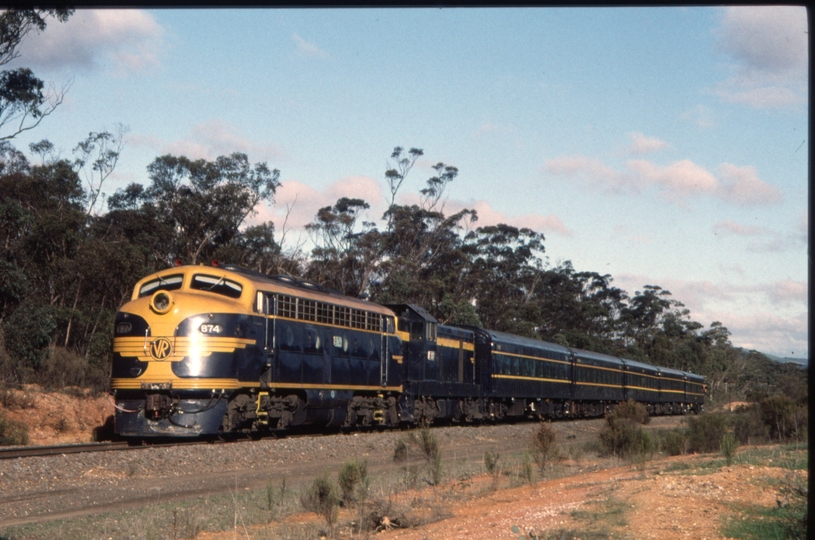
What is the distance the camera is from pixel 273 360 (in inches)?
797

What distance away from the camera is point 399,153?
211 feet

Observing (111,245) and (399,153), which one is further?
(399,153)

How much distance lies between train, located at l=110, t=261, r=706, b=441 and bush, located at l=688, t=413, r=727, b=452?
357 inches

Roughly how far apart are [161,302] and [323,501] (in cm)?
832

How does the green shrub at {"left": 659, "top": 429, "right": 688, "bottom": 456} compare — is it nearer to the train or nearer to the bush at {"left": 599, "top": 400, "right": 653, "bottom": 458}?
the bush at {"left": 599, "top": 400, "right": 653, "bottom": 458}

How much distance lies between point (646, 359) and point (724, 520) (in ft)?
276

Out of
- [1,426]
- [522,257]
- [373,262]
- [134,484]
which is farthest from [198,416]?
[522,257]

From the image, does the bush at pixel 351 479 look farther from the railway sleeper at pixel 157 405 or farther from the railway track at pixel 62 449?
the railway track at pixel 62 449

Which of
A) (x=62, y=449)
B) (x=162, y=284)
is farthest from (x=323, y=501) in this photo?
(x=162, y=284)

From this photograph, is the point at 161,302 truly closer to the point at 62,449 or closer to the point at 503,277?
the point at 62,449

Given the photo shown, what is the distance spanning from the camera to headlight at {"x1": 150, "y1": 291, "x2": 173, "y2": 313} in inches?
730

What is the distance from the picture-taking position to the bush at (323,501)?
11.8 meters

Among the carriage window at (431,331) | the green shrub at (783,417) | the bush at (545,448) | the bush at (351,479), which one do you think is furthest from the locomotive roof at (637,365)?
the bush at (351,479)

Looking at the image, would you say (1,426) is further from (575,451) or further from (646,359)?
(646,359)
